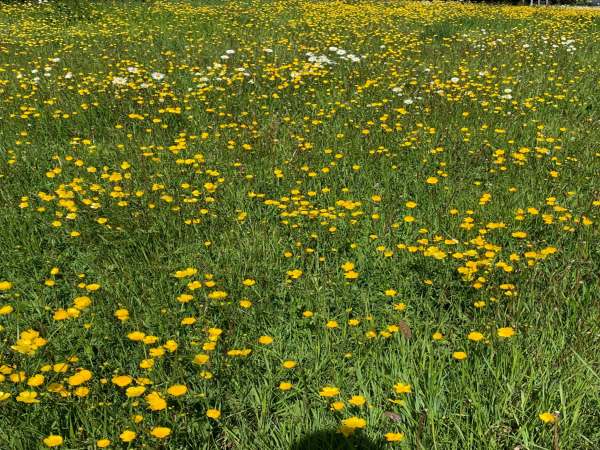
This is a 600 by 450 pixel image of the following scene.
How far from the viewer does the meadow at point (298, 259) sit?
2.15 metres

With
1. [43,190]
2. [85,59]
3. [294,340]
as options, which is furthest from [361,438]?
[85,59]

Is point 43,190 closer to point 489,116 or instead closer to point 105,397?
point 105,397

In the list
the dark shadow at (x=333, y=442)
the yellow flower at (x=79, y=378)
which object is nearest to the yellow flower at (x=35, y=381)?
the yellow flower at (x=79, y=378)

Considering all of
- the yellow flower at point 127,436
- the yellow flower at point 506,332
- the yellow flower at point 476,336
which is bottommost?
the yellow flower at point 127,436

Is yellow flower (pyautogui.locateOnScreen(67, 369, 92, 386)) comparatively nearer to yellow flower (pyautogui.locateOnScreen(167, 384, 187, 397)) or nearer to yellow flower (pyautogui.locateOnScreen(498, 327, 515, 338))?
yellow flower (pyautogui.locateOnScreen(167, 384, 187, 397))

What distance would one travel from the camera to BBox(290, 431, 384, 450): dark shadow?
2020 mm

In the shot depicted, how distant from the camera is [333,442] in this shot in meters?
2.07

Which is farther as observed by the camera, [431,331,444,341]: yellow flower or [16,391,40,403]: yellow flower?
[431,331,444,341]: yellow flower

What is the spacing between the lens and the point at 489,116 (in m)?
5.82

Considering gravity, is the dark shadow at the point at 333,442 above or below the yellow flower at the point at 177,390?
below

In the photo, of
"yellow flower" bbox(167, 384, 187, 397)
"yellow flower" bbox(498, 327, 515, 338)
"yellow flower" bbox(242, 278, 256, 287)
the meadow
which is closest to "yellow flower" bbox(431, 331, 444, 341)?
the meadow

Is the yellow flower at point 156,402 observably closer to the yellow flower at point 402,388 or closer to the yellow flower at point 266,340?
the yellow flower at point 266,340

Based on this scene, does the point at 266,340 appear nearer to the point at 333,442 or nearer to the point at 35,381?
the point at 333,442

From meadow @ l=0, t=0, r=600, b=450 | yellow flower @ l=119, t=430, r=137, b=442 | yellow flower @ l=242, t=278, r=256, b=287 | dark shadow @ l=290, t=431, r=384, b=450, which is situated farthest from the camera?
yellow flower @ l=242, t=278, r=256, b=287
